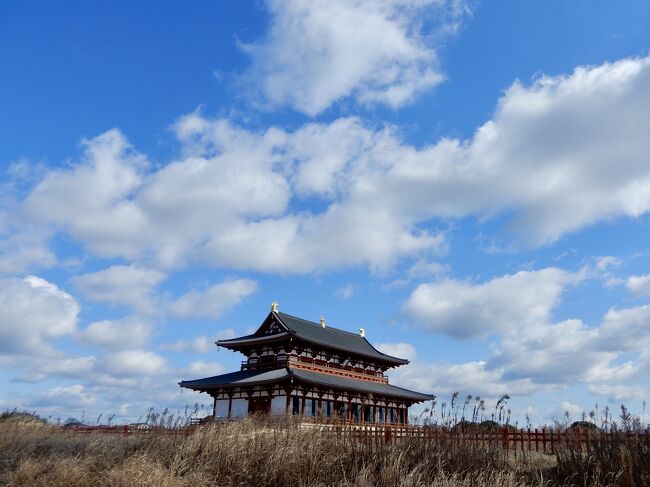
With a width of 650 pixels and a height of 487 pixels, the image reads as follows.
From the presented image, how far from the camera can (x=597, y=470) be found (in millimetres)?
11156

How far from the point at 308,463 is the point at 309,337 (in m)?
25.3

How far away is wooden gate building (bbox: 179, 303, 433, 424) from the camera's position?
33250 millimetres

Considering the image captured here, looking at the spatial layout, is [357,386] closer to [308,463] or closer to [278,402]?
[278,402]

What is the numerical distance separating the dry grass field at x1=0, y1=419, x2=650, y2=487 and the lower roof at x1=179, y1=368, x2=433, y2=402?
18649mm

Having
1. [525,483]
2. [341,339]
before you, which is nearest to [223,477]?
[525,483]

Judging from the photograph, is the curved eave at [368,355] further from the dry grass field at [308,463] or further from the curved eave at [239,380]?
the dry grass field at [308,463]

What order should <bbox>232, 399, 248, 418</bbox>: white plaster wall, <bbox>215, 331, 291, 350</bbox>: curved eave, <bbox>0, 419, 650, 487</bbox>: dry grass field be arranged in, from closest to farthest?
<bbox>0, 419, 650, 487</bbox>: dry grass field, <bbox>232, 399, 248, 418</bbox>: white plaster wall, <bbox>215, 331, 291, 350</bbox>: curved eave

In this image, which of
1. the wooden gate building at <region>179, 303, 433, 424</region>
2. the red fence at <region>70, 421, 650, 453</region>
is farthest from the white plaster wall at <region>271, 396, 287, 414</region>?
the red fence at <region>70, 421, 650, 453</region>

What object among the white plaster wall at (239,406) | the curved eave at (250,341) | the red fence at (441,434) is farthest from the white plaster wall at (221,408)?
the red fence at (441,434)

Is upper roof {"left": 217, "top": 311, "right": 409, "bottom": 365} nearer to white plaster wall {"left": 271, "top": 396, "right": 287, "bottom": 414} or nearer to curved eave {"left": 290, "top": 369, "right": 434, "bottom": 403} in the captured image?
curved eave {"left": 290, "top": 369, "right": 434, "bottom": 403}

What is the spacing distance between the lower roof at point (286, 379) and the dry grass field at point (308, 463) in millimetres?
18649

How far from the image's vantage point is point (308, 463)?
38.4ft

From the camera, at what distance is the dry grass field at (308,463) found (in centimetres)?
1088

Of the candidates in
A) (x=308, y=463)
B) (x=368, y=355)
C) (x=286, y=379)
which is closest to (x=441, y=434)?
(x=308, y=463)
